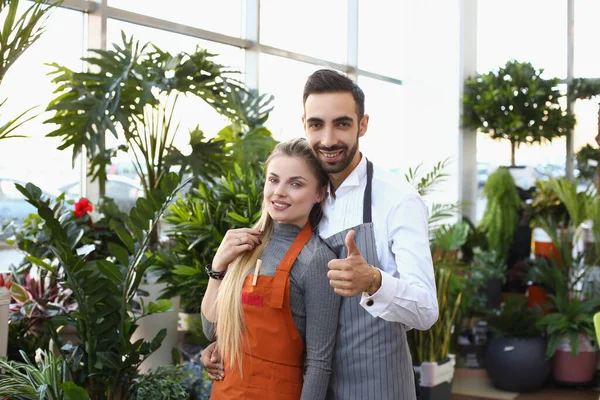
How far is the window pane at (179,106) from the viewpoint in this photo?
15.5 feet

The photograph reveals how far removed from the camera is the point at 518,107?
6953mm

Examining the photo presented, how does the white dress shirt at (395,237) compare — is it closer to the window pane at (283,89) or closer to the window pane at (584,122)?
the window pane at (283,89)

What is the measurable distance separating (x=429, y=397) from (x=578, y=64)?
4.14 m

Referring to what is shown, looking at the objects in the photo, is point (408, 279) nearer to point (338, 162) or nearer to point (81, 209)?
point (338, 162)

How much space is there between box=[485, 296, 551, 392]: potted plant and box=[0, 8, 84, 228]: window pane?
3629 mm

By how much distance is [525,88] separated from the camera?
276 inches

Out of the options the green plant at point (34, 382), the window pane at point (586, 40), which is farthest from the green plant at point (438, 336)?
the window pane at point (586, 40)

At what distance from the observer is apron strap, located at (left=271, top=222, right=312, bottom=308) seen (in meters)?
1.86

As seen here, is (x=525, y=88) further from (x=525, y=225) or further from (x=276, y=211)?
(x=276, y=211)

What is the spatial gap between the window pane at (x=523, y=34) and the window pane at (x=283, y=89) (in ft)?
6.89

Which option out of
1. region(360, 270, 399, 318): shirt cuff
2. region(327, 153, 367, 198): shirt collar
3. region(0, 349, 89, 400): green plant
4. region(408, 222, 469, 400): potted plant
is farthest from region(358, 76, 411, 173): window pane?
region(360, 270, 399, 318): shirt cuff

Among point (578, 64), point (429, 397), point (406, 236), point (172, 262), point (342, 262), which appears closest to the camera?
point (342, 262)

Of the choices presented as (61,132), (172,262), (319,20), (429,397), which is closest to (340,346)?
(172,262)

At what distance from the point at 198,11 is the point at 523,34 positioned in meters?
3.78
